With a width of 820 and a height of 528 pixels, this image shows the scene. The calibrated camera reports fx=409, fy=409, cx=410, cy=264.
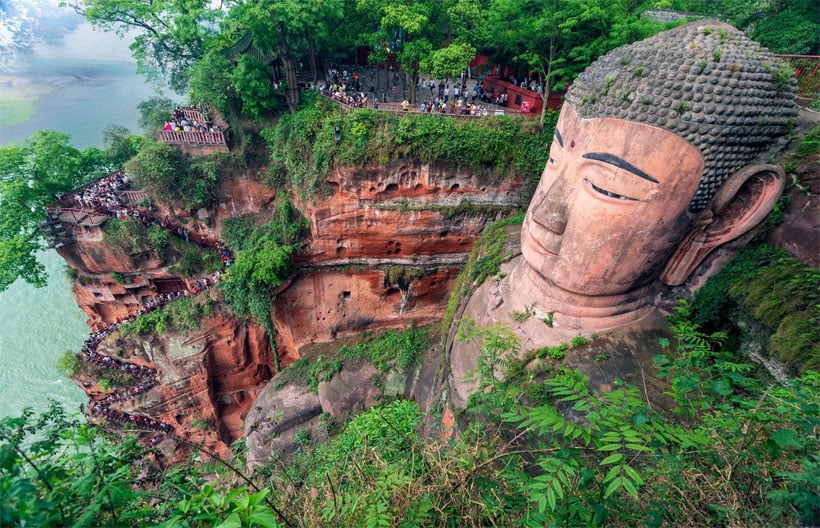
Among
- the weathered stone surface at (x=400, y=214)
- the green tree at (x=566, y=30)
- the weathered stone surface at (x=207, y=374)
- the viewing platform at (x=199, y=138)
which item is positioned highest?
the green tree at (x=566, y=30)

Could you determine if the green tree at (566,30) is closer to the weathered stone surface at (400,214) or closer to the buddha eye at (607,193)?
the weathered stone surface at (400,214)

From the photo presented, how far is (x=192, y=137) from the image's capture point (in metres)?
15.0

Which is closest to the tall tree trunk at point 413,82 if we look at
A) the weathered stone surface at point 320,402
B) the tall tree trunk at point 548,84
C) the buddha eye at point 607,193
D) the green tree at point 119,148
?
the tall tree trunk at point 548,84

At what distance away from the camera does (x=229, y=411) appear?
16656mm

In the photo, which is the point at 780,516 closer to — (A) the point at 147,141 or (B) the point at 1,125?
(A) the point at 147,141

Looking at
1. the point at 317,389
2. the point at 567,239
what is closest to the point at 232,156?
the point at 317,389

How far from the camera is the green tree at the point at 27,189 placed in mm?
13617

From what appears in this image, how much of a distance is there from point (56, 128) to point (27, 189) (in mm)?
28459

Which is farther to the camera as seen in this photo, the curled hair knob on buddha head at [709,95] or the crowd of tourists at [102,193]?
the crowd of tourists at [102,193]

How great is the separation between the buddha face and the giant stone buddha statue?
0.05ft

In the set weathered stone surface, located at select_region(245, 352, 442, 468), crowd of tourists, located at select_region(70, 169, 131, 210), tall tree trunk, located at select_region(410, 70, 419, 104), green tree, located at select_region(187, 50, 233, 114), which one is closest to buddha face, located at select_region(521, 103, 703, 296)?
weathered stone surface, located at select_region(245, 352, 442, 468)

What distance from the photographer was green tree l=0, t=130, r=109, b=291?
13.6m

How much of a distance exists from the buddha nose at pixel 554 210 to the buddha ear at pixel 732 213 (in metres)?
1.88

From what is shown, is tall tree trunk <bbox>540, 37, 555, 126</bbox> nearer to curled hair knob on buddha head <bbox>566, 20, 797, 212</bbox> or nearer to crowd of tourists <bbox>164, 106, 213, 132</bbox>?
curled hair knob on buddha head <bbox>566, 20, 797, 212</bbox>
